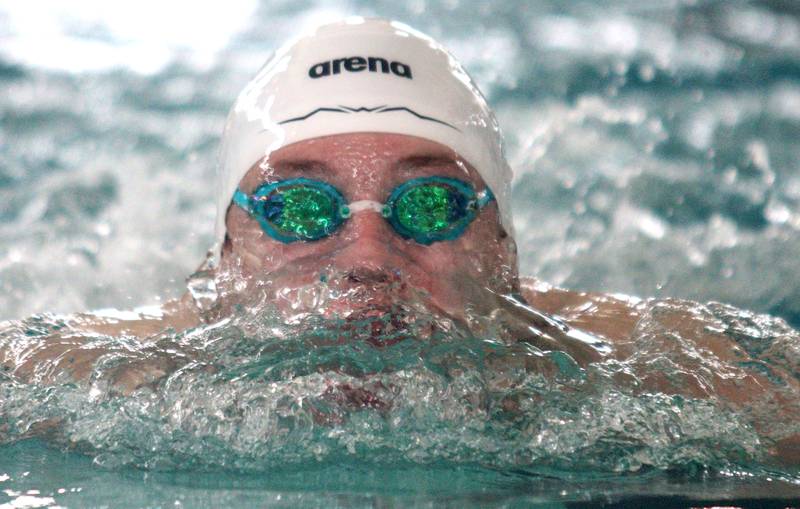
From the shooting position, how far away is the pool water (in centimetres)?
163

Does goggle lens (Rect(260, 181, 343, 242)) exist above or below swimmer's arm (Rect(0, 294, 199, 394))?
above

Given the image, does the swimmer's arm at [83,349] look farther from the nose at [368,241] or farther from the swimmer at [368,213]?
the nose at [368,241]

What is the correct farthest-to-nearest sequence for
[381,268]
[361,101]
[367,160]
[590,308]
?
[590,308]
[361,101]
[367,160]
[381,268]

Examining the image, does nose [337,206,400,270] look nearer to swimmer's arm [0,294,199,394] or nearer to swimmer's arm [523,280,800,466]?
swimmer's arm [0,294,199,394]

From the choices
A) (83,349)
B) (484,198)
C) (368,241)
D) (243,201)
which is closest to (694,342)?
(484,198)

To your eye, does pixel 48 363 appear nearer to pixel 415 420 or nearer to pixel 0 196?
pixel 415 420

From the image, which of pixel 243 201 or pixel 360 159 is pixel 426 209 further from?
pixel 243 201

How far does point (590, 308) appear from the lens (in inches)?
114

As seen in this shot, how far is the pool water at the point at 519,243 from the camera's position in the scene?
5.35 feet

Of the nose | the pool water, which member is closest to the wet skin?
the nose

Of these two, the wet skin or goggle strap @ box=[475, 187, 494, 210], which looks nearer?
the wet skin

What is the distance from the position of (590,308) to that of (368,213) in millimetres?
981

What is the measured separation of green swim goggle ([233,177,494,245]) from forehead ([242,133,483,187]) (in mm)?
45

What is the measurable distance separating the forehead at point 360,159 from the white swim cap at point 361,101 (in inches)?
1.0
